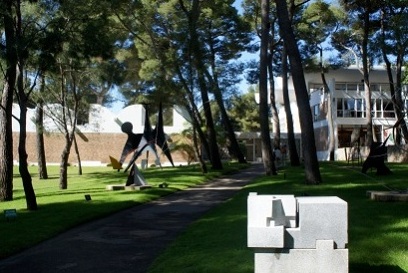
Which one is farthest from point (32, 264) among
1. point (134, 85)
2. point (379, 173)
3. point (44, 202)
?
point (134, 85)

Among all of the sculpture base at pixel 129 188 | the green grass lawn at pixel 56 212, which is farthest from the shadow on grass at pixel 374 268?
the sculpture base at pixel 129 188

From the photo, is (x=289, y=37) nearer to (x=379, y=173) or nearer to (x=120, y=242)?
(x=379, y=173)

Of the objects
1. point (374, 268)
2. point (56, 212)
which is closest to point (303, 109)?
point (56, 212)

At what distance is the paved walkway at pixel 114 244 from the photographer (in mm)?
8039

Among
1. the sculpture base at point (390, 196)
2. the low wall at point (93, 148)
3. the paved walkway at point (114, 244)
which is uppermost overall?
the low wall at point (93, 148)

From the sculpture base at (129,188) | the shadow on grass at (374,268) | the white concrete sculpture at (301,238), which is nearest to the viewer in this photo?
the white concrete sculpture at (301,238)

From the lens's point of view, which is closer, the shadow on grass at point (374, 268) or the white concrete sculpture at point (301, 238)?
the white concrete sculpture at point (301, 238)

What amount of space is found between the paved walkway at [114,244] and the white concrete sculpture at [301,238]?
8.49 ft

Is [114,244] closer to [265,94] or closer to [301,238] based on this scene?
[301,238]

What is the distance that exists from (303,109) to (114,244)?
33.0 feet

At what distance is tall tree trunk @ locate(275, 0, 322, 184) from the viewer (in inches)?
685

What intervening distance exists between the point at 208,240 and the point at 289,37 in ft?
35.9

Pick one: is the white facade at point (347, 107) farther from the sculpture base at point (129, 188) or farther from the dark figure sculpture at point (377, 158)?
the sculpture base at point (129, 188)

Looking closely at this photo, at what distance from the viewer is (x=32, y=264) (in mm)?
8289
